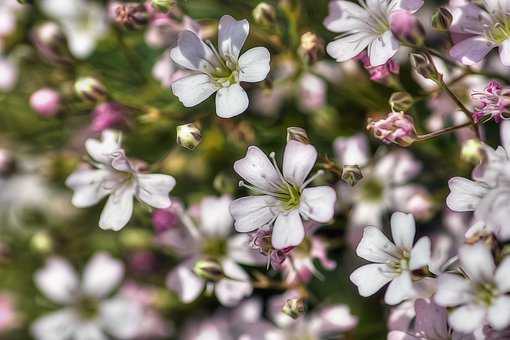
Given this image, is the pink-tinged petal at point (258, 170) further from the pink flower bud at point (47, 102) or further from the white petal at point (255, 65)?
the pink flower bud at point (47, 102)

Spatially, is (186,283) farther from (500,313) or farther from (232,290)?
(500,313)

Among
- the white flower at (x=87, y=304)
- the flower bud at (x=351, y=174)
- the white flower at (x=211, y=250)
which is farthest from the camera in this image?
the white flower at (x=87, y=304)

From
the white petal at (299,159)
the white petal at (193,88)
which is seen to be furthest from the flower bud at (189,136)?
the white petal at (299,159)

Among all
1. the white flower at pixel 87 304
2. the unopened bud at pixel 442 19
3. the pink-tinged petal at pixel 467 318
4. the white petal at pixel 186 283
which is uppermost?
the unopened bud at pixel 442 19

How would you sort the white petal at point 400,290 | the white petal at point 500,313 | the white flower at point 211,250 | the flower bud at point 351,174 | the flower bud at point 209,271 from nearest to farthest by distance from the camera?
the white petal at point 500,313 → the white petal at point 400,290 → the flower bud at point 351,174 → the flower bud at point 209,271 → the white flower at point 211,250

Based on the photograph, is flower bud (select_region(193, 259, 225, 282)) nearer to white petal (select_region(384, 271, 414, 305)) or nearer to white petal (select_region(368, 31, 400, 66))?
white petal (select_region(384, 271, 414, 305))

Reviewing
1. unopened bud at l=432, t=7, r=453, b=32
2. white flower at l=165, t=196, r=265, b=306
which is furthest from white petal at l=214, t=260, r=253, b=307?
unopened bud at l=432, t=7, r=453, b=32

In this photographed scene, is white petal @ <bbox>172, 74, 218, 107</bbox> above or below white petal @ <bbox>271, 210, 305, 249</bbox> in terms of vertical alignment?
above
